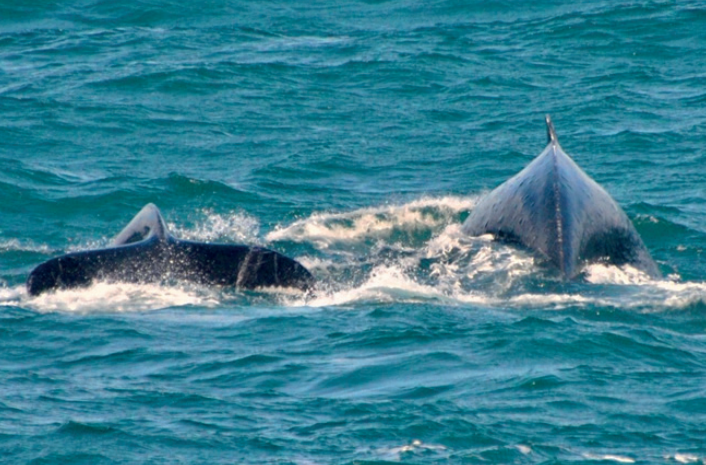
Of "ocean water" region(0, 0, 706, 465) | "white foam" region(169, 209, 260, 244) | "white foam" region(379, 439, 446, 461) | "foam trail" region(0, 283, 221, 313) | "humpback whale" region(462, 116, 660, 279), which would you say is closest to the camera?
"white foam" region(379, 439, 446, 461)

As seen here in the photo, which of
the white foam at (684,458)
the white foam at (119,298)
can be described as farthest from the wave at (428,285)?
the white foam at (684,458)

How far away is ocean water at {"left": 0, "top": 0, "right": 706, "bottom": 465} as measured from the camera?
945 centimetres

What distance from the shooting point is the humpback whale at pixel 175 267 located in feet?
42.0

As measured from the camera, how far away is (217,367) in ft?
35.8

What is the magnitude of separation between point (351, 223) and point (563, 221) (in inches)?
159

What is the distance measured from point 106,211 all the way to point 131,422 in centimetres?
883

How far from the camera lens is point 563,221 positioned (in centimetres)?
1370

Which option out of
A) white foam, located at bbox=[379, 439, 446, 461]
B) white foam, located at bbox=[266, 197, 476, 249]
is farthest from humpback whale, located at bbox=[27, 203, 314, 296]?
white foam, located at bbox=[379, 439, 446, 461]

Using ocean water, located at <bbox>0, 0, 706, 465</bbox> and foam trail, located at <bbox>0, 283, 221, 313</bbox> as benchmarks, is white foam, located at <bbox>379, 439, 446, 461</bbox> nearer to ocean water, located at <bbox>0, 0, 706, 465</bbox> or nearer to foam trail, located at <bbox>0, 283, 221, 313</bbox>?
ocean water, located at <bbox>0, 0, 706, 465</bbox>

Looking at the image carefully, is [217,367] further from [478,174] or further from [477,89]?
[477,89]

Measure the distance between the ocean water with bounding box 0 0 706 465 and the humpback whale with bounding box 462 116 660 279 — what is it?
26cm

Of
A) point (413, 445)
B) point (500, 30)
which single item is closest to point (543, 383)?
point (413, 445)

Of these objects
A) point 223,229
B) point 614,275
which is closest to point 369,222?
point 223,229

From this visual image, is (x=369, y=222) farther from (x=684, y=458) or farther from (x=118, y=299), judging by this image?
(x=684, y=458)
